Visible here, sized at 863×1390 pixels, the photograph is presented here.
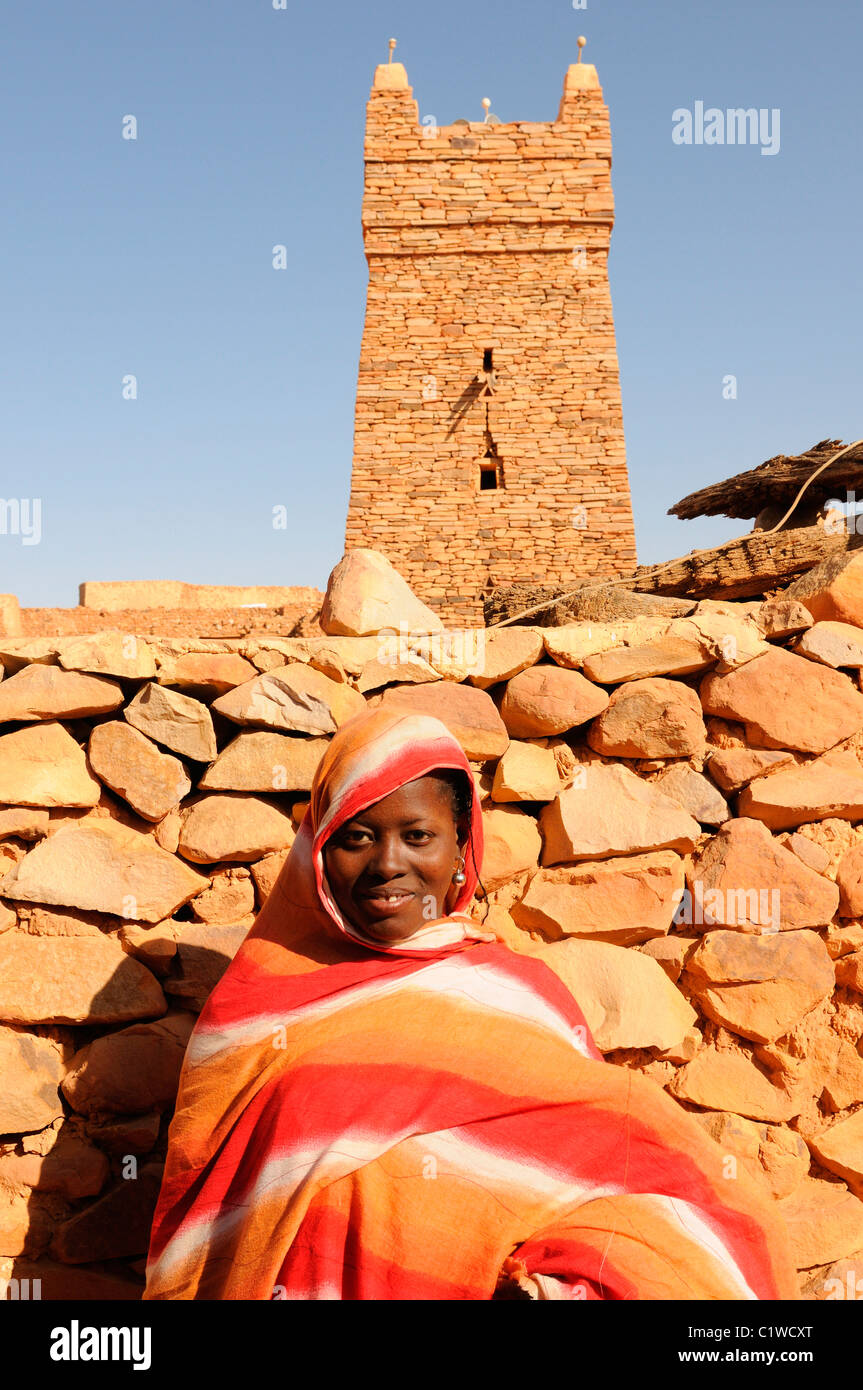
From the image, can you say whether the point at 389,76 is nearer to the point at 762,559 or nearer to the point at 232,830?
the point at 762,559

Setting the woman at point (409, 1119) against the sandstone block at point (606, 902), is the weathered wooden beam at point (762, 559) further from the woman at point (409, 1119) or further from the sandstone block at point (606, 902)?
the woman at point (409, 1119)

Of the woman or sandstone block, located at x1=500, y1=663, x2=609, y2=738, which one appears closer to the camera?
the woman

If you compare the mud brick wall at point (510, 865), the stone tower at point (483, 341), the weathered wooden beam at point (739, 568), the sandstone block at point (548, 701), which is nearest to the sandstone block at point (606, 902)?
the mud brick wall at point (510, 865)

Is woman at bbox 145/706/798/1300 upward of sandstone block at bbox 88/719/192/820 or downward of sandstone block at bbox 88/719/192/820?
downward

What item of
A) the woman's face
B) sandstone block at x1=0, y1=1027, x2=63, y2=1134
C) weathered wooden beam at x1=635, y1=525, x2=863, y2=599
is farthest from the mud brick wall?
weathered wooden beam at x1=635, y1=525, x2=863, y2=599

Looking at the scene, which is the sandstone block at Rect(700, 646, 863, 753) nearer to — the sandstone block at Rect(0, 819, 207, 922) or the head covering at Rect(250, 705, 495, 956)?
the head covering at Rect(250, 705, 495, 956)

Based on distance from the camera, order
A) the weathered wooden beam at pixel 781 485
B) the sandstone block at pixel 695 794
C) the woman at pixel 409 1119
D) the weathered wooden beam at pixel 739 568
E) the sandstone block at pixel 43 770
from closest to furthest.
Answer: the woman at pixel 409 1119
the sandstone block at pixel 43 770
the sandstone block at pixel 695 794
the weathered wooden beam at pixel 739 568
the weathered wooden beam at pixel 781 485

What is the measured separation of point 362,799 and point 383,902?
0.20 metres

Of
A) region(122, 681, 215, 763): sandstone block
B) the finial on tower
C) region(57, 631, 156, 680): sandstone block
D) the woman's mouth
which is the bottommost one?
the woman's mouth

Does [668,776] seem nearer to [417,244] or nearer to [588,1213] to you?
[588,1213]

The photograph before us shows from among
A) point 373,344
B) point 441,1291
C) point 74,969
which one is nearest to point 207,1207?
point 441,1291

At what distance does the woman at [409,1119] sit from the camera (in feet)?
5.22

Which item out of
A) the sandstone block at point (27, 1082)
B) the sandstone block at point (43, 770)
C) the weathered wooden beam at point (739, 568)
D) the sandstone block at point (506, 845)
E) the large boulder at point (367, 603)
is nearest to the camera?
the sandstone block at point (27, 1082)

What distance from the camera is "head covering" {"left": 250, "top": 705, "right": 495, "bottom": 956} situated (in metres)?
1.90
